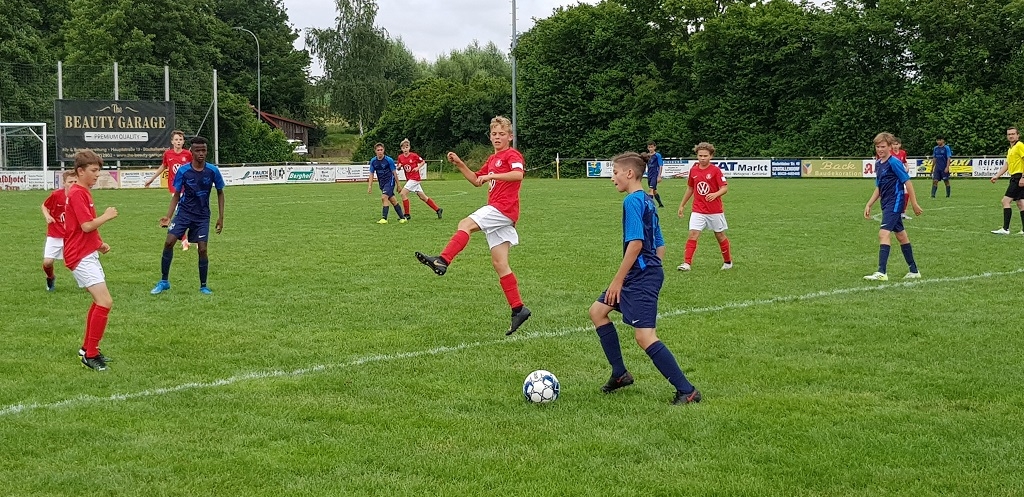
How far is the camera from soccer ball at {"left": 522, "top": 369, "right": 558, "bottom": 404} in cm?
569

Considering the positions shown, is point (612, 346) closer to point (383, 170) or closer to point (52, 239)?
point (52, 239)

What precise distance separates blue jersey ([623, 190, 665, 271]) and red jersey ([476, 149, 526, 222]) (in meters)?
3.04

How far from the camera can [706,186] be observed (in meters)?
11.8

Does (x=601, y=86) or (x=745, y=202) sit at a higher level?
(x=601, y=86)

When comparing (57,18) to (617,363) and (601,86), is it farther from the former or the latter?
(617,363)

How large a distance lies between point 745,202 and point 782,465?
69.9 feet

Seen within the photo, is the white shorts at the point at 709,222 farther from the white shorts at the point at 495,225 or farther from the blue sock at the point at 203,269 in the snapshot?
the blue sock at the point at 203,269

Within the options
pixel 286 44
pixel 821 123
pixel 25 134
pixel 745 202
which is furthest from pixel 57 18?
pixel 745 202

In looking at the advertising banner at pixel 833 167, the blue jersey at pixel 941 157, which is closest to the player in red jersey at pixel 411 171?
the blue jersey at pixel 941 157

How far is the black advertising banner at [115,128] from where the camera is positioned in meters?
35.7

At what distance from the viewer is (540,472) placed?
4480 mm

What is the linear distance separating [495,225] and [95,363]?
3585mm

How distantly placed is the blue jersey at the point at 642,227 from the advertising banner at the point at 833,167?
39.7m

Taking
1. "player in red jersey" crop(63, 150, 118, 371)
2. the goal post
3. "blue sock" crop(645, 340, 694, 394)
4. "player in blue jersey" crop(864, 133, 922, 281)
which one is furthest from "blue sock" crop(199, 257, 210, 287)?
the goal post
